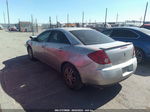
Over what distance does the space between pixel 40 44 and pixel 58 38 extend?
1.19m

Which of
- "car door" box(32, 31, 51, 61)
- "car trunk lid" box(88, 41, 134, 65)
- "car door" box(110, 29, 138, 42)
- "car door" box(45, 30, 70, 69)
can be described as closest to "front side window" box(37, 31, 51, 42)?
"car door" box(32, 31, 51, 61)

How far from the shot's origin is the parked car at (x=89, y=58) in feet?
8.84

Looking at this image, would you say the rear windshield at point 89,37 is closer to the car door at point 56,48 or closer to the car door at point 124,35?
the car door at point 56,48

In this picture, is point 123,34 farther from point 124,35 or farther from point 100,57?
point 100,57

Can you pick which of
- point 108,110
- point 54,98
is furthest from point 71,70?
point 108,110

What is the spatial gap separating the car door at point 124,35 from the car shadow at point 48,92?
9.48 feet

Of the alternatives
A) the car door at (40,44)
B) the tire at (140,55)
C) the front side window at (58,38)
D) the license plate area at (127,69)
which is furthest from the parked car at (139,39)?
the car door at (40,44)

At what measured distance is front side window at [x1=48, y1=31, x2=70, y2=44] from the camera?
3570mm

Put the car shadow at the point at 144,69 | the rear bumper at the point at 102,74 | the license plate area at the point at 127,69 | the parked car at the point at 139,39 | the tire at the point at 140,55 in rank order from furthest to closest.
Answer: the tire at the point at 140,55 < the parked car at the point at 139,39 < the car shadow at the point at 144,69 < the license plate area at the point at 127,69 < the rear bumper at the point at 102,74

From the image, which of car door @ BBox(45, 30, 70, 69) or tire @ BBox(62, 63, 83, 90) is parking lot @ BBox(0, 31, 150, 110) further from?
car door @ BBox(45, 30, 70, 69)

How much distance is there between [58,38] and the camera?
12.8 feet

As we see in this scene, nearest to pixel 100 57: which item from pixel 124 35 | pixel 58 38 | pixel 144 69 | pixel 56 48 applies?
pixel 56 48

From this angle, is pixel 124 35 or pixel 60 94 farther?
pixel 124 35

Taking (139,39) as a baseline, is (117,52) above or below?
below
